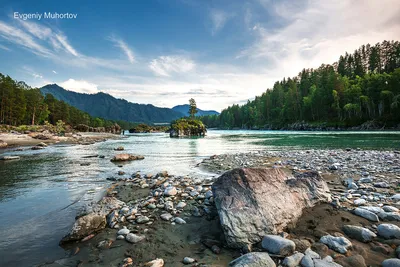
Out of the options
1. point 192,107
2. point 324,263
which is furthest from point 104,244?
point 192,107

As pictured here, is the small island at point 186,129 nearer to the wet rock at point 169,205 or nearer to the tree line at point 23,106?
the tree line at point 23,106

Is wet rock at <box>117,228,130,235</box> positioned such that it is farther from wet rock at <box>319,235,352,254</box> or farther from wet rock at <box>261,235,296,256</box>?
wet rock at <box>319,235,352,254</box>

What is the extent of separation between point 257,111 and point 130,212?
495 feet

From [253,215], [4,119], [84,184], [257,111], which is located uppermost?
[257,111]

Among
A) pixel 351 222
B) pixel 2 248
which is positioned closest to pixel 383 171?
pixel 351 222

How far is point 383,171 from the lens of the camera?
9.73 m

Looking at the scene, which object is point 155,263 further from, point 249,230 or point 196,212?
point 196,212

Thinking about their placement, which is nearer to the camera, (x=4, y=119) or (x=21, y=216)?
(x=21, y=216)

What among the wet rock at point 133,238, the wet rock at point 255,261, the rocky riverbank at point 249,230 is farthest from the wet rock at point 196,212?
the wet rock at point 255,261

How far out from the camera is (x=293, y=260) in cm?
321

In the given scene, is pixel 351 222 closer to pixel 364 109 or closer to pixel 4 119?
pixel 4 119

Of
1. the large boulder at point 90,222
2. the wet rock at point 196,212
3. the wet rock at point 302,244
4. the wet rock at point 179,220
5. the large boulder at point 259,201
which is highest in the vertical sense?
the large boulder at point 259,201

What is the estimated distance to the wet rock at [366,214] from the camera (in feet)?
15.0

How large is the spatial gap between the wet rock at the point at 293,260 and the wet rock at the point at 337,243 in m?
0.78
